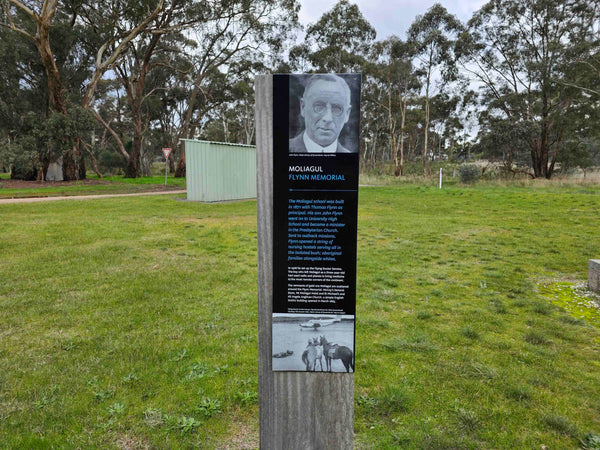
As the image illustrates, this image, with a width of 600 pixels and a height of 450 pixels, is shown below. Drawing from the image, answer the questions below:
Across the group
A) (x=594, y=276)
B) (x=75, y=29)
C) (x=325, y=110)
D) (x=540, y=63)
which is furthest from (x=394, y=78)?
(x=325, y=110)

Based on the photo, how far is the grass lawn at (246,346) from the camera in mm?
2279

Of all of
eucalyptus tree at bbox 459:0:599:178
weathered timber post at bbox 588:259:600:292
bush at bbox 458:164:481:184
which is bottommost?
weathered timber post at bbox 588:259:600:292

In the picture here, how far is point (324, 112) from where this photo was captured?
1.44m

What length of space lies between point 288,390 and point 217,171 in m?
14.4

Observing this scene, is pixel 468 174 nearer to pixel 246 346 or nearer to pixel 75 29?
pixel 246 346

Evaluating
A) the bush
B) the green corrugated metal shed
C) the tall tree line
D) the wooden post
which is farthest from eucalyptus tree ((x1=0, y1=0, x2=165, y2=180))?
the wooden post

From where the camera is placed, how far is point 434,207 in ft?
43.9

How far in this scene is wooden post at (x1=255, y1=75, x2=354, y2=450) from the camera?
1527 mm

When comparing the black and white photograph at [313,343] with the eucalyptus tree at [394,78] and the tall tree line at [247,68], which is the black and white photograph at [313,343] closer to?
the tall tree line at [247,68]

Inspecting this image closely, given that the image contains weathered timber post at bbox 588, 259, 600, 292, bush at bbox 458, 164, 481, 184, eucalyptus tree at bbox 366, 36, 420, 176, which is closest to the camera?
weathered timber post at bbox 588, 259, 600, 292

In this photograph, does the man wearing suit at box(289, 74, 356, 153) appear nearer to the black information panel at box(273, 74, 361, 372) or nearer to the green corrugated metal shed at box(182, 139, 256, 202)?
the black information panel at box(273, 74, 361, 372)

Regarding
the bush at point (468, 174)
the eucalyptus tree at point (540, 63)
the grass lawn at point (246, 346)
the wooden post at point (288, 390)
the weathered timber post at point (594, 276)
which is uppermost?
the eucalyptus tree at point (540, 63)

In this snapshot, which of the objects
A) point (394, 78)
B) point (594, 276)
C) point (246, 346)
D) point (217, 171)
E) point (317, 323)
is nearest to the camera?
point (317, 323)

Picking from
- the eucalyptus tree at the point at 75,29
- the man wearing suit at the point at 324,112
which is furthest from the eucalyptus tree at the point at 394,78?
the man wearing suit at the point at 324,112
